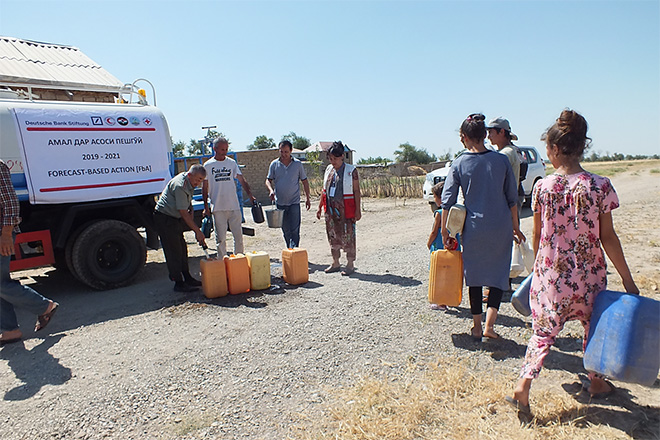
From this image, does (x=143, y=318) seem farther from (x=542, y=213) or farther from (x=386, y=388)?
(x=542, y=213)

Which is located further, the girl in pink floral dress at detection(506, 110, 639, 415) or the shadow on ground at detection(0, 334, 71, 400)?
the shadow on ground at detection(0, 334, 71, 400)

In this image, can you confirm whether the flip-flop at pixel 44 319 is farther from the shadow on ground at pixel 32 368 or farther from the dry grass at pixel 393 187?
the dry grass at pixel 393 187

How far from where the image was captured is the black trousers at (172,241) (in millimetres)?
5902

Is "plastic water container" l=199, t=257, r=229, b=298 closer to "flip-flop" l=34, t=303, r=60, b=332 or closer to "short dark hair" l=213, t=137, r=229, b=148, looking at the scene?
"flip-flop" l=34, t=303, r=60, b=332

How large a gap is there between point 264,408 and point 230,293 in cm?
281

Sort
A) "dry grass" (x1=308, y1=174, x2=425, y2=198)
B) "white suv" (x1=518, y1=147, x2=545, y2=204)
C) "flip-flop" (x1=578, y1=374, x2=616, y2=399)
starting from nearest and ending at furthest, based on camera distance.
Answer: "flip-flop" (x1=578, y1=374, x2=616, y2=399) < "white suv" (x1=518, y1=147, x2=545, y2=204) < "dry grass" (x1=308, y1=174, x2=425, y2=198)

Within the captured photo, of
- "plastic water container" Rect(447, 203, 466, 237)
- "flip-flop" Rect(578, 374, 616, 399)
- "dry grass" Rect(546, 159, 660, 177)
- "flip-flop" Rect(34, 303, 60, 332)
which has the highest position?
"plastic water container" Rect(447, 203, 466, 237)

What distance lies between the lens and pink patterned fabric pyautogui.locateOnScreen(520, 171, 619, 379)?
2.61 meters

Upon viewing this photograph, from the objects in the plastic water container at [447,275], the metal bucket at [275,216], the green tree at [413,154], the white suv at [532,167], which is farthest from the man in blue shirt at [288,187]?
the green tree at [413,154]

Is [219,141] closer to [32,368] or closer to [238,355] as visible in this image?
[238,355]

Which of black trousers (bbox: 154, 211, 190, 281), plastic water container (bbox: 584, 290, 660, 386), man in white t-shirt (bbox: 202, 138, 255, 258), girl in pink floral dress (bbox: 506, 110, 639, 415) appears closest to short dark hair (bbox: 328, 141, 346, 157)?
man in white t-shirt (bbox: 202, 138, 255, 258)

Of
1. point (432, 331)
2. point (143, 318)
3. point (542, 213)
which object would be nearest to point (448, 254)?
point (432, 331)

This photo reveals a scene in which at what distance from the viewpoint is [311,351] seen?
3949mm

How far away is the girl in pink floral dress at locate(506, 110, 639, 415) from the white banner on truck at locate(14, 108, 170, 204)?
5.59 m
